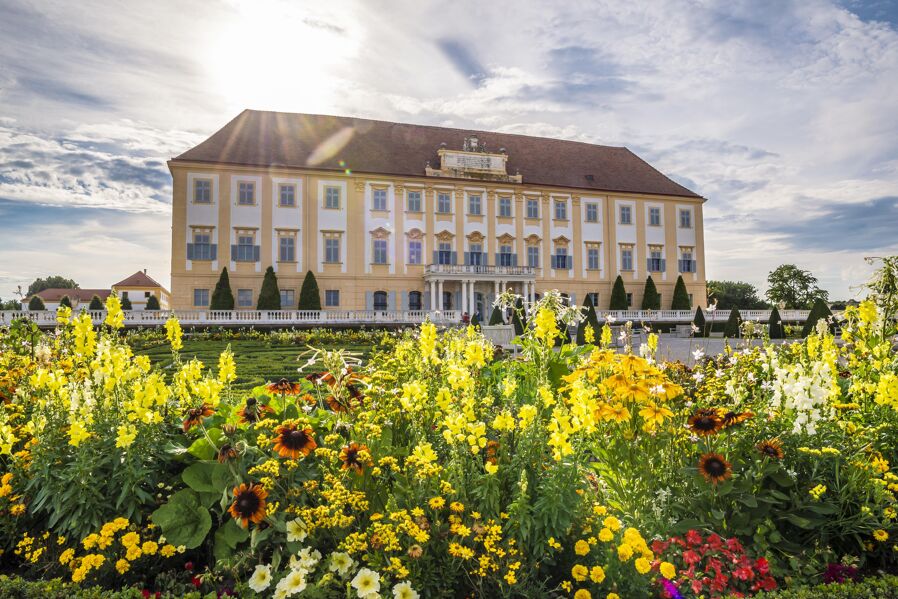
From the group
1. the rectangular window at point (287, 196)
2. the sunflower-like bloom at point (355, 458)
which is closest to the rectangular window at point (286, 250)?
the rectangular window at point (287, 196)

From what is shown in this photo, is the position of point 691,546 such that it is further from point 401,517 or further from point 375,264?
point 375,264

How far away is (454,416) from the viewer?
8.50 feet

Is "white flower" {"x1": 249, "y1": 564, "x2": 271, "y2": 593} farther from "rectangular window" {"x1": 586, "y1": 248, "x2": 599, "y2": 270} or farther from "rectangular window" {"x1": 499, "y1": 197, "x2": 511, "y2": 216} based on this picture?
"rectangular window" {"x1": 586, "y1": 248, "x2": 599, "y2": 270}

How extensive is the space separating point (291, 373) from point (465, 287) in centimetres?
1862

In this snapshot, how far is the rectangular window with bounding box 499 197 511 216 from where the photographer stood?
99.6 feet

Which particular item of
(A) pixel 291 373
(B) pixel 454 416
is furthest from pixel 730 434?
(A) pixel 291 373

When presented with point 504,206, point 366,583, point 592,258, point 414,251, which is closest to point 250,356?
point 366,583

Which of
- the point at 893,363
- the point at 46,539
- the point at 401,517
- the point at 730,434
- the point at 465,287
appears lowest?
the point at 46,539

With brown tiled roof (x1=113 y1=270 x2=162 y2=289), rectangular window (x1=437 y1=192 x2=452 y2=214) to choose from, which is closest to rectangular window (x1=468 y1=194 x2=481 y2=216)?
rectangular window (x1=437 y1=192 x2=452 y2=214)

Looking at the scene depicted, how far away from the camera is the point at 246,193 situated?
1049 inches

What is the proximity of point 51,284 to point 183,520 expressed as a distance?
307 feet

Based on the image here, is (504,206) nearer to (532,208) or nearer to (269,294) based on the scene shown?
(532,208)

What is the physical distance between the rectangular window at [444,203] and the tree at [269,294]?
9380 millimetres

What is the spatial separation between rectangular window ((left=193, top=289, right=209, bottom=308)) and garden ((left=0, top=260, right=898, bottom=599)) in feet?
79.3
